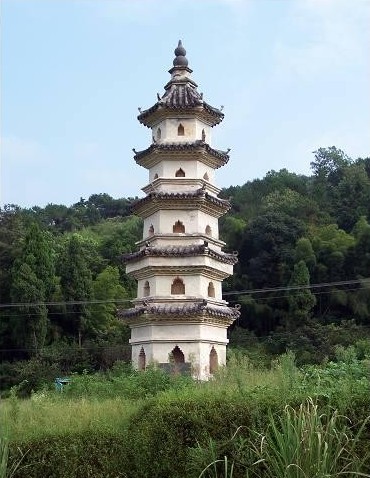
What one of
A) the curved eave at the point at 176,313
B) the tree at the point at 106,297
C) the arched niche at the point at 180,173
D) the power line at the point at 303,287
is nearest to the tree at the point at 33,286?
the tree at the point at 106,297

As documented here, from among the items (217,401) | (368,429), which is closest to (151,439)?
(217,401)

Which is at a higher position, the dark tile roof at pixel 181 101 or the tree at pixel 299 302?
the dark tile roof at pixel 181 101

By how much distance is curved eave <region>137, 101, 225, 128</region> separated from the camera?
17203 mm

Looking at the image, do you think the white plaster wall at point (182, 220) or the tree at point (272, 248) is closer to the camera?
the white plaster wall at point (182, 220)

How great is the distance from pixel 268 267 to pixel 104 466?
3506cm

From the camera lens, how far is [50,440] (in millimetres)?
6980

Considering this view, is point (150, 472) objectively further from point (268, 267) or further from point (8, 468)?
point (268, 267)

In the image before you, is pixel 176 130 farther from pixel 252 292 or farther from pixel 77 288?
pixel 252 292

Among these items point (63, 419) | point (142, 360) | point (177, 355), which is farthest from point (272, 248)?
point (63, 419)

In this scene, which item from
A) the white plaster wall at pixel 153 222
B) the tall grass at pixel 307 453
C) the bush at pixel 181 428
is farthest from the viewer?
the white plaster wall at pixel 153 222

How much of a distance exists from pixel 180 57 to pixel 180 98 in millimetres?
1607

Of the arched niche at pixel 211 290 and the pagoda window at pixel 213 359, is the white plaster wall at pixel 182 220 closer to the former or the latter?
the arched niche at pixel 211 290

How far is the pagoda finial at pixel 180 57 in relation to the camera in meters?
18.4

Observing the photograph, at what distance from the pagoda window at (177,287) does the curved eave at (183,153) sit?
10.6 feet
